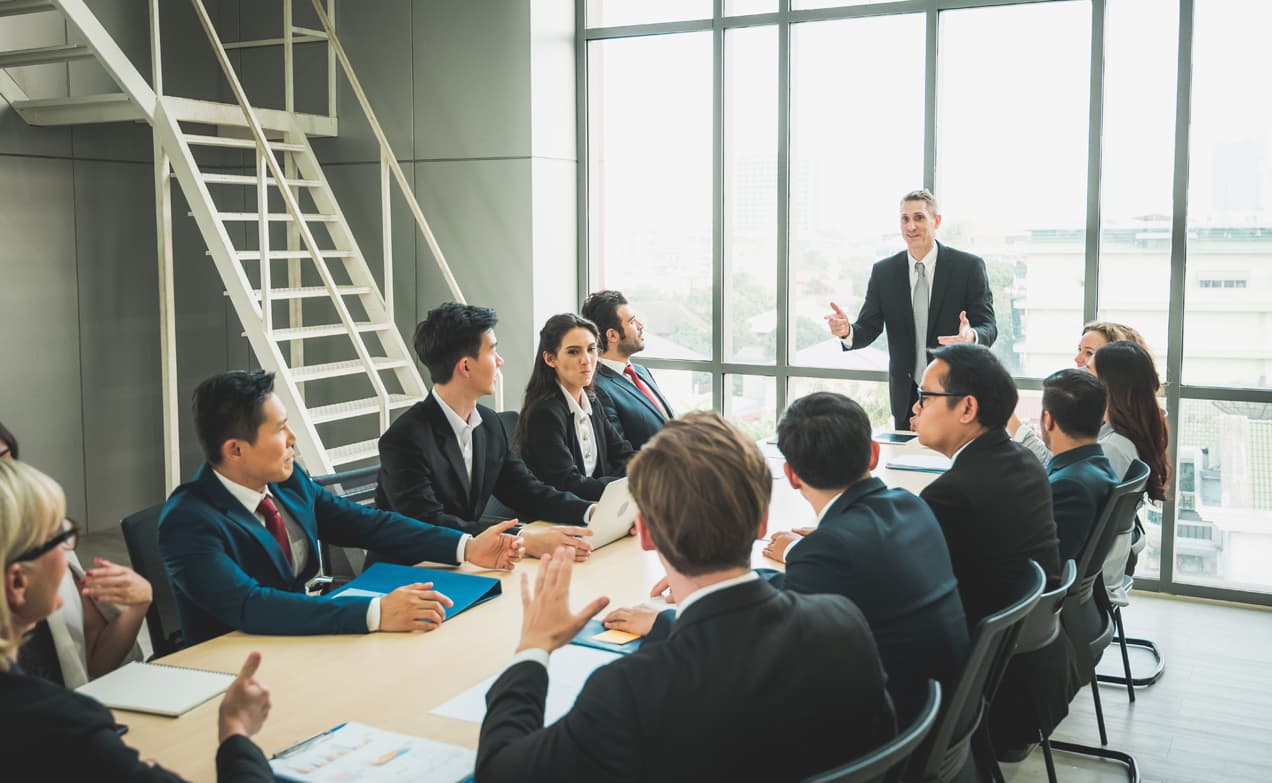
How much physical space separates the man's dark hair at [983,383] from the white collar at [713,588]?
1393 millimetres

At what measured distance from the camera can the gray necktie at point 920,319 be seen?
5656mm

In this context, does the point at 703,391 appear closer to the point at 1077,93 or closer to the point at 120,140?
the point at 1077,93

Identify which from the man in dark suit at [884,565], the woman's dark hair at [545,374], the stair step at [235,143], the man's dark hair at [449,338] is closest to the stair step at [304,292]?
the stair step at [235,143]

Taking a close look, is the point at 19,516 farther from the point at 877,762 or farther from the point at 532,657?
the point at 877,762

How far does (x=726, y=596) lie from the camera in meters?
1.60

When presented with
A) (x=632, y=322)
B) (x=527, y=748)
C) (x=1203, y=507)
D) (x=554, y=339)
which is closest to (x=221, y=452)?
(x=527, y=748)

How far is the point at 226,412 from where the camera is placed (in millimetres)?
2629

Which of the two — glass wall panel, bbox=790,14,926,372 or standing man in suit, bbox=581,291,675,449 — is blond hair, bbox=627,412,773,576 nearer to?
standing man in suit, bbox=581,291,675,449

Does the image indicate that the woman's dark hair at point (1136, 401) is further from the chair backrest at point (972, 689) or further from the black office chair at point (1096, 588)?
the chair backrest at point (972, 689)

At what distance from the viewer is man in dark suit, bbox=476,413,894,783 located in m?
1.50

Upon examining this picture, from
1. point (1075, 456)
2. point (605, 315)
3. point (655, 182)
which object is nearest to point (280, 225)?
point (655, 182)

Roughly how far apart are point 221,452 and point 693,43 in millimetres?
4566

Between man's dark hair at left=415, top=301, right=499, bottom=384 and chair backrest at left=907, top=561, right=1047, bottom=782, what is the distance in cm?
187

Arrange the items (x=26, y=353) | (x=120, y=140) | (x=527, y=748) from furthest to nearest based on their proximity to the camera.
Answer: (x=120, y=140) < (x=26, y=353) < (x=527, y=748)
